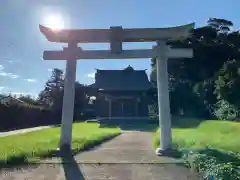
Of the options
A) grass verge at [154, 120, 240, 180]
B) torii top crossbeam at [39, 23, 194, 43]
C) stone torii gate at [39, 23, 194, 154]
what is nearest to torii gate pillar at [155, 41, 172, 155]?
stone torii gate at [39, 23, 194, 154]

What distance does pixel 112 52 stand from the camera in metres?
10.6

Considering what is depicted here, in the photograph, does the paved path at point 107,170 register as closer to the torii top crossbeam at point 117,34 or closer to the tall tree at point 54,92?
the torii top crossbeam at point 117,34

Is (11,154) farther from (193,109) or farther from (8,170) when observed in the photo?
(193,109)

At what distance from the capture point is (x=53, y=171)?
7.42 m

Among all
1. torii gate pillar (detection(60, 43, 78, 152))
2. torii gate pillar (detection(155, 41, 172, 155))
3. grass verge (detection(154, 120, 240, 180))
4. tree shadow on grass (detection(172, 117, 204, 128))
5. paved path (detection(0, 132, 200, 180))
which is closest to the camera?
grass verge (detection(154, 120, 240, 180))

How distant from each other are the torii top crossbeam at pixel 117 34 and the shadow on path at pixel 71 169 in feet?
13.0

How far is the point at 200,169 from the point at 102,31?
5.69 metres

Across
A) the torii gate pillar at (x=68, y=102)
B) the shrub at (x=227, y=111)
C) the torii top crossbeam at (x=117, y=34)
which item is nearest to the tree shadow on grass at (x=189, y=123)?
the shrub at (x=227, y=111)

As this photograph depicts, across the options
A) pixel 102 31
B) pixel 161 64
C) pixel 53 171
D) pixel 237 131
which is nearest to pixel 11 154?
pixel 53 171

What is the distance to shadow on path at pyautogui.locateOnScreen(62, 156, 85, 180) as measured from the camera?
6848 mm

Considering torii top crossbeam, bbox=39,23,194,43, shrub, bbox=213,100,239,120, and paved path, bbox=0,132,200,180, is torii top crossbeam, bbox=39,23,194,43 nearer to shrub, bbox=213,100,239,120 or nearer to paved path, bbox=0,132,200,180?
paved path, bbox=0,132,200,180

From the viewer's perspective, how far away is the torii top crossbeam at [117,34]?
10.4m

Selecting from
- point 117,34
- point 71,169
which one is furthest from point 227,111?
point 71,169

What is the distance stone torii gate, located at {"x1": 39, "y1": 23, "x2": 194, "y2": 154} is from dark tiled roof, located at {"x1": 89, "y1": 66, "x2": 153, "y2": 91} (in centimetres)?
3021
